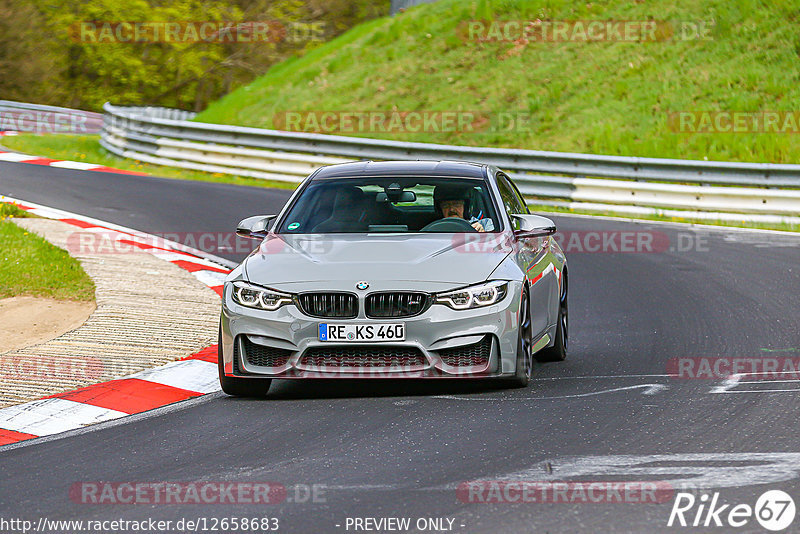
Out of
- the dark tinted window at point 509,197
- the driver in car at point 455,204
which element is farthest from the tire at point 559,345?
the driver in car at point 455,204

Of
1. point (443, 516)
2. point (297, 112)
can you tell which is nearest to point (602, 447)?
point (443, 516)

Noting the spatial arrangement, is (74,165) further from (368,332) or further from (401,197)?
(368,332)

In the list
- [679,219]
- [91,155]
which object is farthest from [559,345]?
[91,155]

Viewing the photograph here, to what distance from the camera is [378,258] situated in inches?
311

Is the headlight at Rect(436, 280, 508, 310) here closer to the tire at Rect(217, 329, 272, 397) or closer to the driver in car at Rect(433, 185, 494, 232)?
the driver in car at Rect(433, 185, 494, 232)

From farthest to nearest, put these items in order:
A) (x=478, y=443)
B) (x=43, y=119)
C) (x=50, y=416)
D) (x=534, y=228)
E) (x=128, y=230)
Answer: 1. (x=43, y=119)
2. (x=128, y=230)
3. (x=534, y=228)
4. (x=50, y=416)
5. (x=478, y=443)

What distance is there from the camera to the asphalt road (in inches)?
208

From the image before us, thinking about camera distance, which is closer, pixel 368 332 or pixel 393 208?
pixel 368 332

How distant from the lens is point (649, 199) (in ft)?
65.4

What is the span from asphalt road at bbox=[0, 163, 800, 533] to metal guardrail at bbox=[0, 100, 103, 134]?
87.3 feet

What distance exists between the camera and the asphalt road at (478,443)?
17.3 ft

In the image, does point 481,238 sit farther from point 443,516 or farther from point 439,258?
point 443,516

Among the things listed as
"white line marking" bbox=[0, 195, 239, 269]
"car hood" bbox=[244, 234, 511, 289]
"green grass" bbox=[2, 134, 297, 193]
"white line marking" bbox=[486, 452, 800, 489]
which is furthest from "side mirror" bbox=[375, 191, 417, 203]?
"green grass" bbox=[2, 134, 297, 193]

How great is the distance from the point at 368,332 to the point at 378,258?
58cm
